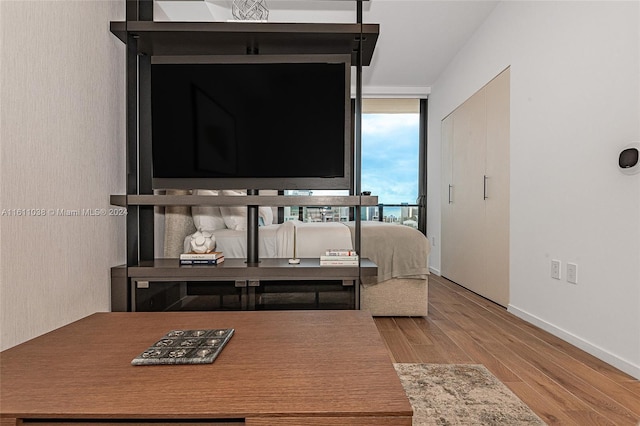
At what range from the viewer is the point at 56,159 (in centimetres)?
174

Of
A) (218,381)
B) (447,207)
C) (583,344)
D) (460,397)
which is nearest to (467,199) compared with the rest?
(447,207)

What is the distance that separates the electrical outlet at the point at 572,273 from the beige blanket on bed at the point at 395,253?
909 millimetres

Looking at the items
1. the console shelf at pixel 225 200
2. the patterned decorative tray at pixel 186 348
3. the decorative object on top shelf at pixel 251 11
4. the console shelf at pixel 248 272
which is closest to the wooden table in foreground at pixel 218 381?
the patterned decorative tray at pixel 186 348

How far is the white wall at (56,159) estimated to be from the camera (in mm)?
1484

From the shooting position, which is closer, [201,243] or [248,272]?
[248,272]

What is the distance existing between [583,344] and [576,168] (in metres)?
1.07

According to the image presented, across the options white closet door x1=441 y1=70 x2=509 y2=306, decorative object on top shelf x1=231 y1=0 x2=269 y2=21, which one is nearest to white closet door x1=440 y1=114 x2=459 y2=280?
white closet door x1=441 y1=70 x2=509 y2=306

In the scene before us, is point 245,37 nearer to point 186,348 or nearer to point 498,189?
point 186,348

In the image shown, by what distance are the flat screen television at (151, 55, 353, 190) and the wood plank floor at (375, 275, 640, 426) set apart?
1.17 metres

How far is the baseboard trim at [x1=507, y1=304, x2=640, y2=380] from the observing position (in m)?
2.04

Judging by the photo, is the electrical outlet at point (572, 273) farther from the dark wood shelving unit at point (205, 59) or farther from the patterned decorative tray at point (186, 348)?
the patterned decorative tray at point (186, 348)

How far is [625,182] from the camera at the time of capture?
212 centimetres

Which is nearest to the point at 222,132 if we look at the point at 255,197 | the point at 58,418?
the point at 255,197

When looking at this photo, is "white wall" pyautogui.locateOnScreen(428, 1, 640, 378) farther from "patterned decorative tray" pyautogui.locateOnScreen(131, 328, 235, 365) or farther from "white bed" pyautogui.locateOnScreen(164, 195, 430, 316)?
"patterned decorative tray" pyautogui.locateOnScreen(131, 328, 235, 365)
